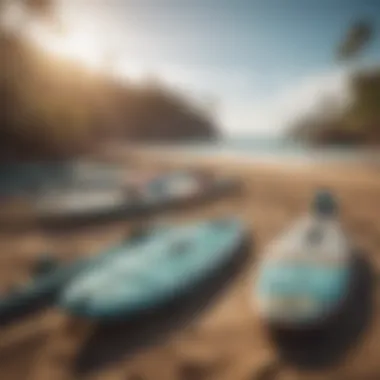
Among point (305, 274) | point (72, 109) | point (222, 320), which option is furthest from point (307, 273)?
point (72, 109)

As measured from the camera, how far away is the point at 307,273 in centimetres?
179

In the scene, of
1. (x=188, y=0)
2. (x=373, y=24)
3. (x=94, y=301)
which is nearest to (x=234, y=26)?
(x=188, y=0)

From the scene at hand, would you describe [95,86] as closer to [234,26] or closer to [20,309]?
[234,26]

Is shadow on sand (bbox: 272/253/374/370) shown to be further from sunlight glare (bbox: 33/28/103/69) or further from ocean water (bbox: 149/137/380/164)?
sunlight glare (bbox: 33/28/103/69)

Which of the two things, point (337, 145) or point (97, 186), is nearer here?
point (337, 145)

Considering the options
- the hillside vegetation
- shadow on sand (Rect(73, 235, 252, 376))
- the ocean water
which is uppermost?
the hillside vegetation

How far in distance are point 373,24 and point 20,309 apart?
168cm

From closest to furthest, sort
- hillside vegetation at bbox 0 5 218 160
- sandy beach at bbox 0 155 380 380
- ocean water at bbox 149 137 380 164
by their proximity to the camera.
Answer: sandy beach at bbox 0 155 380 380
ocean water at bbox 149 137 380 164
hillside vegetation at bbox 0 5 218 160

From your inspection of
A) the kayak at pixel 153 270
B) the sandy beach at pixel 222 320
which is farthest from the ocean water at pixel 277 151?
the kayak at pixel 153 270

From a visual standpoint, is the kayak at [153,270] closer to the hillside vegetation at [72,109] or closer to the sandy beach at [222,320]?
the sandy beach at [222,320]

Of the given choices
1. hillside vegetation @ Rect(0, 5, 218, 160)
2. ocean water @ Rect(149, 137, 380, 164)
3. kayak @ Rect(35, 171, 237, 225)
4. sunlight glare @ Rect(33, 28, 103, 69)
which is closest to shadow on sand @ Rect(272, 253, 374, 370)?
ocean water @ Rect(149, 137, 380, 164)

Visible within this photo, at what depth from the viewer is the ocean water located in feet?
6.32

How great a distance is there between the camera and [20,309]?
5.89ft

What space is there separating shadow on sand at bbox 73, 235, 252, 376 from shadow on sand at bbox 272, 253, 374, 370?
1.12 ft
